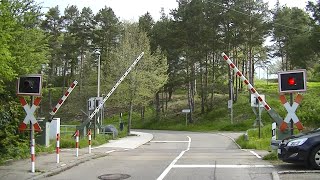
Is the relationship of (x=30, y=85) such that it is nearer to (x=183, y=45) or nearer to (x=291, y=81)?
(x=291, y=81)

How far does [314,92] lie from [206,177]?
52178mm

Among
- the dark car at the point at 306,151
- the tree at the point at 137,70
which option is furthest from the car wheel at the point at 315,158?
the tree at the point at 137,70

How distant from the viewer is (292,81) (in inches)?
525

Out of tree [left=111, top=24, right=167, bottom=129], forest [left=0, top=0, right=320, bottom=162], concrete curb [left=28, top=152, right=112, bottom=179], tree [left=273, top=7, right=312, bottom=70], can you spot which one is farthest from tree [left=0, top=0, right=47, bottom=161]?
tree [left=273, top=7, right=312, bottom=70]

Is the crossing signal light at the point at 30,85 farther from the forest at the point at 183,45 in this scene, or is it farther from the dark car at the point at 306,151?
the forest at the point at 183,45

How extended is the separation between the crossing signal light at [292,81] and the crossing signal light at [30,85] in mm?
7587

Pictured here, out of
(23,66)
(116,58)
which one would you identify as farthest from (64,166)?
(116,58)

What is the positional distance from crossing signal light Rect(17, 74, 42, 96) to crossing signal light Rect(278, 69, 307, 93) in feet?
24.9

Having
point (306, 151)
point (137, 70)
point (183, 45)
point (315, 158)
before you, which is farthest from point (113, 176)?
point (183, 45)

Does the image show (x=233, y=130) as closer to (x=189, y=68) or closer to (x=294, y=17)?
A: (x=189, y=68)

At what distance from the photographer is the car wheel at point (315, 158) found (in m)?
10.8

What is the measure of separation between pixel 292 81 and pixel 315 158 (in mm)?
3244

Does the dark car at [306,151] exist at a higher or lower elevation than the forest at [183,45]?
lower

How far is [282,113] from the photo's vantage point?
46094 millimetres
